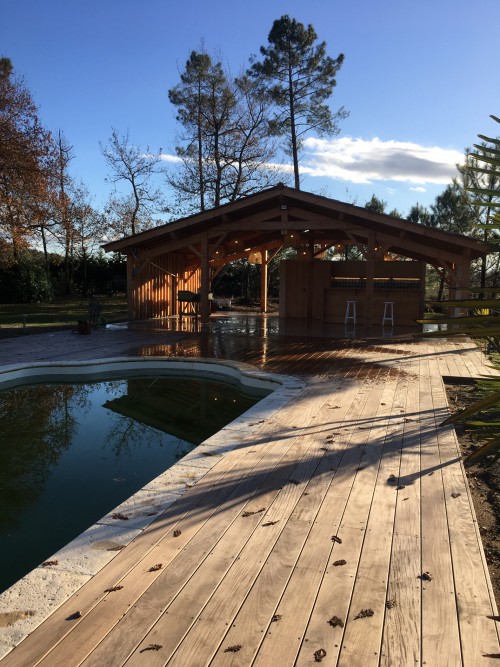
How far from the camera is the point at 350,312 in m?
15.7

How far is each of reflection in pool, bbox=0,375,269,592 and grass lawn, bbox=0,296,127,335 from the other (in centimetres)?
613

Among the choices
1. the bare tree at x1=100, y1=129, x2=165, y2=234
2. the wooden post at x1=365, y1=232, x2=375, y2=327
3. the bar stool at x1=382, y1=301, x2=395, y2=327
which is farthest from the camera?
the bare tree at x1=100, y1=129, x2=165, y2=234

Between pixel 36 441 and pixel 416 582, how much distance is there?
425 centimetres

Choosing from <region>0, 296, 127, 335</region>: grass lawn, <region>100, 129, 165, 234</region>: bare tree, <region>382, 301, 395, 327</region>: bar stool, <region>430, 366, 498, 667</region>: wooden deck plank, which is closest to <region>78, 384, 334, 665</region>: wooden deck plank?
<region>430, 366, 498, 667</region>: wooden deck plank

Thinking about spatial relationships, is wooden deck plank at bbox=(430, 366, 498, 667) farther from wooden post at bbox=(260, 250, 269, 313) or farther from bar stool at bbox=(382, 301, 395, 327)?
wooden post at bbox=(260, 250, 269, 313)

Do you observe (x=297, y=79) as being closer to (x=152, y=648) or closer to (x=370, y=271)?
(x=370, y=271)

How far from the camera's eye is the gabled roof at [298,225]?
1195 centimetres

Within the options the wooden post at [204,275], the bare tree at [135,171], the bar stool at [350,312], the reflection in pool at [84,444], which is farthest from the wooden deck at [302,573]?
the bare tree at [135,171]

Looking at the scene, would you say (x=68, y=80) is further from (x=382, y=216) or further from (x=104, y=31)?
(x=382, y=216)

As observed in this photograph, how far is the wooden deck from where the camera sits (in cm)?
188

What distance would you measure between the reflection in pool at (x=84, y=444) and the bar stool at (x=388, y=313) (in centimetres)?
794

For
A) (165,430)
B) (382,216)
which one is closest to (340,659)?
(165,430)

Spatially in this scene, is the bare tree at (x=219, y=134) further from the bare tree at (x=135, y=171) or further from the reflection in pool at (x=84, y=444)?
the reflection in pool at (x=84, y=444)

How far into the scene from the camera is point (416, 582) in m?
2.32
